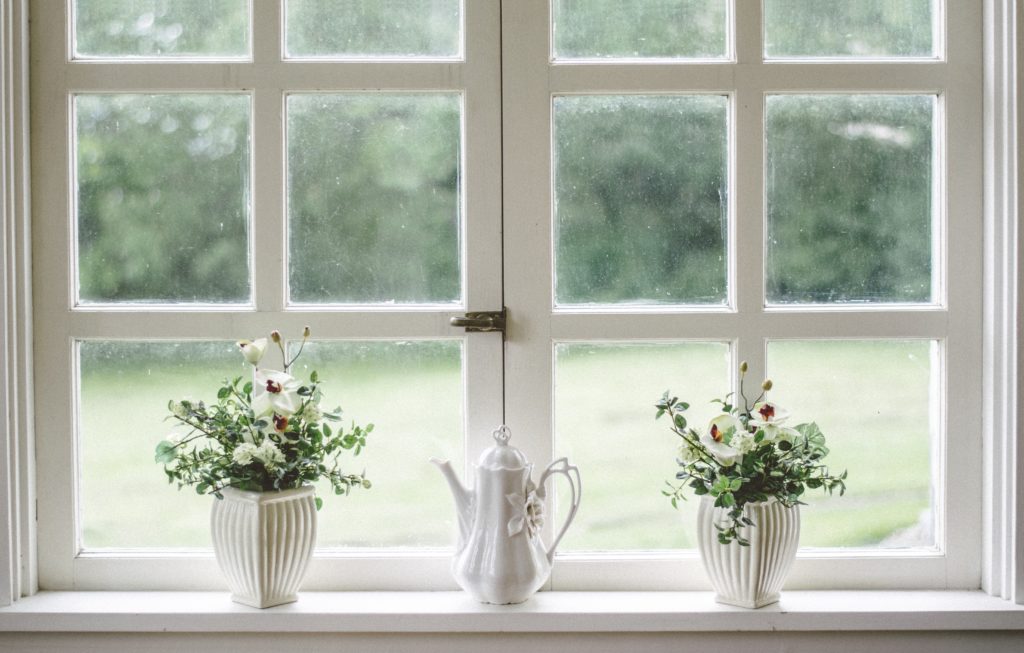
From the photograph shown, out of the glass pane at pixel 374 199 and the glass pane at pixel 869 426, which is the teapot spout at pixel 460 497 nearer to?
the glass pane at pixel 374 199

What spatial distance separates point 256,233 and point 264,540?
0.55 meters

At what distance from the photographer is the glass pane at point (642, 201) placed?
164cm

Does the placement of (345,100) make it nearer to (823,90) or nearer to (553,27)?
(553,27)

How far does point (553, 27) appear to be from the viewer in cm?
163

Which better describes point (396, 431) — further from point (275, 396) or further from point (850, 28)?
point (850, 28)

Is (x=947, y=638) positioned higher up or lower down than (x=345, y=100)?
lower down

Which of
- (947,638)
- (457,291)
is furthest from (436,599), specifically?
(947,638)

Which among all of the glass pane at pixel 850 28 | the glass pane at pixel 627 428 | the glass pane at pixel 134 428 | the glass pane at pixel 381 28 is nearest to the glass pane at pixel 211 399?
the glass pane at pixel 134 428

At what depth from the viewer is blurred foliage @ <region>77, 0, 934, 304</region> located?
5.36ft

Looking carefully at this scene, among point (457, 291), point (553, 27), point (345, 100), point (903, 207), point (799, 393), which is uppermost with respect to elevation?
point (553, 27)

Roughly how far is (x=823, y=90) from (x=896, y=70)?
0.14 m

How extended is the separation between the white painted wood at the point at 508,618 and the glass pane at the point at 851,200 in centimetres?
56

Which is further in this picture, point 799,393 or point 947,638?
point 799,393

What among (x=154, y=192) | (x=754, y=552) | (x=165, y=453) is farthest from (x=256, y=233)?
(x=754, y=552)
